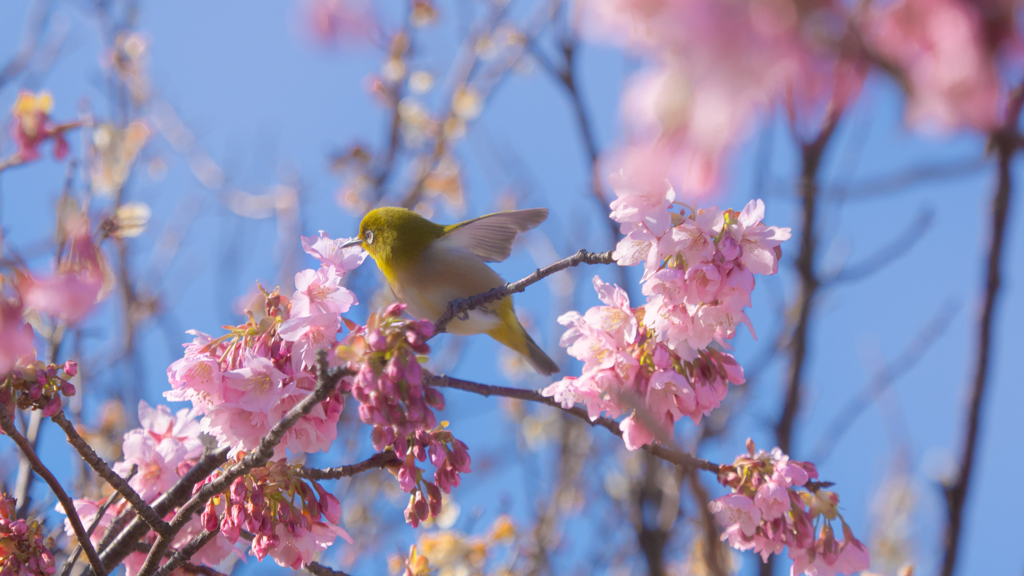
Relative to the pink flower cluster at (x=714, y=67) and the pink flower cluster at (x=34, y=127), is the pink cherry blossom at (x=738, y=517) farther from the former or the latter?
the pink flower cluster at (x=34, y=127)

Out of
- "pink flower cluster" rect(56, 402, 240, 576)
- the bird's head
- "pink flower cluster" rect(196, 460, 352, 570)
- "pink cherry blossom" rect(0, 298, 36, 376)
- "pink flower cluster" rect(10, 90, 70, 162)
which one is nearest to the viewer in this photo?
"pink cherry blossom" rect(0, 298, 36, 376)

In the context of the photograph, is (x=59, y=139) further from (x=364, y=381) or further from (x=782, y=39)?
(x=782, y=39)

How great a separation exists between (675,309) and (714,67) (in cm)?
112

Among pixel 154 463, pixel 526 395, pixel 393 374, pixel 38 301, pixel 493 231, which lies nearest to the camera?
pixel 38 301

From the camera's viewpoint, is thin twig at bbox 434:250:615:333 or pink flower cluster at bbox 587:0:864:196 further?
thin twig at bbox 434:250:615:333

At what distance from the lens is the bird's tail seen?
3189mm

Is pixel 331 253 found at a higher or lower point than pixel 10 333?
higher

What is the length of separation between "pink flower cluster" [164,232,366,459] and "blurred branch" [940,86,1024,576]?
118 centimetres

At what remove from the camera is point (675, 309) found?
5.41 ft

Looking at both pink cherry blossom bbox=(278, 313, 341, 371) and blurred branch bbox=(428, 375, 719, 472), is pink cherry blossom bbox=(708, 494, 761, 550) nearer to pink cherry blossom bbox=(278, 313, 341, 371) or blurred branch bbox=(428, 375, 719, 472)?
blurred branch bbox=(428, 375, 719, 472)

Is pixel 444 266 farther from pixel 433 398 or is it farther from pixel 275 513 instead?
pixel 433 398

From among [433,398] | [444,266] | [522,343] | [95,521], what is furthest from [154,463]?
[522,343]

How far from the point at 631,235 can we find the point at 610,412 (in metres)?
0.48

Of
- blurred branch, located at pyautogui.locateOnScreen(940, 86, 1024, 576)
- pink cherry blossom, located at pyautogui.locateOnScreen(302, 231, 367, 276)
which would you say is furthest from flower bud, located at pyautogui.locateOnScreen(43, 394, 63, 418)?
blurred branch, located at pyautogui.locateOnScreen(940, 86, 1024, 576)
